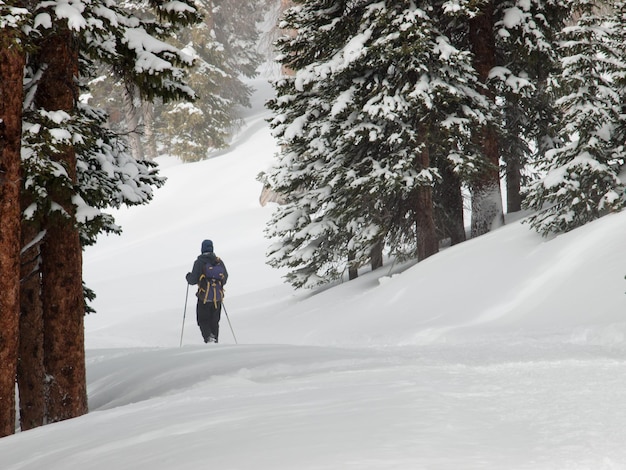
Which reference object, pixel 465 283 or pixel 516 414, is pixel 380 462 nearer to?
pixel 516 414

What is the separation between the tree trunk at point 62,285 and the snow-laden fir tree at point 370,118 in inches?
306

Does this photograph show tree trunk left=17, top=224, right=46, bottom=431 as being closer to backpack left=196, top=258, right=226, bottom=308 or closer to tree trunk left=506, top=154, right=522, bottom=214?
backpack left=196, top=258, right=226, bottom=308

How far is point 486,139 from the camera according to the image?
15602mm

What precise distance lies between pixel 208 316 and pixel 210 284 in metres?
0.65

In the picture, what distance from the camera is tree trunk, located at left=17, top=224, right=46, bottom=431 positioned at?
7.67 meters

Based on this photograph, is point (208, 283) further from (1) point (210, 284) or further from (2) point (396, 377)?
(2) point (396, 377)

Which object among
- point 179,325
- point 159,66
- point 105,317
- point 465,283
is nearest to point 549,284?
point 465,283

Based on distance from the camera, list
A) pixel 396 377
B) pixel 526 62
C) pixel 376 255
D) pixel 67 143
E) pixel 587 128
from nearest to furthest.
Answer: pixel 396 377 < pixel 67 143 < pixel 587 128 < pixel 526 62 < pixel 376 255

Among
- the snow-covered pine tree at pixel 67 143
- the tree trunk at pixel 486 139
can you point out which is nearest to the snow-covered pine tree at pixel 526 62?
the tree trunk at pixel 486 139

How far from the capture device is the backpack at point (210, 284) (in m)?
13.5

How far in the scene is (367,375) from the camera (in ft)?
20.0

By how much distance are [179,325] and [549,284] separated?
36.3 feet

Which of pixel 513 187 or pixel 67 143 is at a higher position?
pixel 513 187

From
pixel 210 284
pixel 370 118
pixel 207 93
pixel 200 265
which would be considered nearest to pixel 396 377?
→ pixel 210 284
